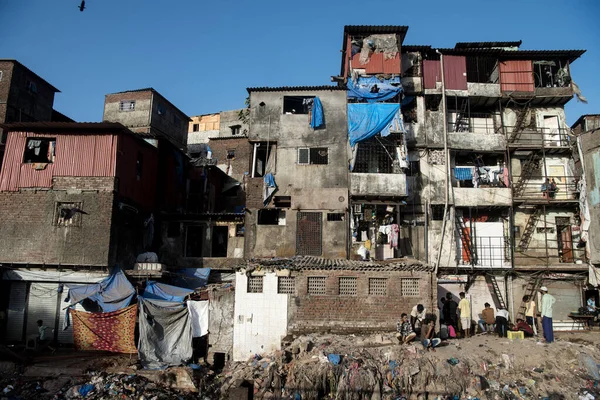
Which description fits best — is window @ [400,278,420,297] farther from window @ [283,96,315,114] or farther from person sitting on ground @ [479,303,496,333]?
window @ [283,96,315,114]

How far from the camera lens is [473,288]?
25047 mm

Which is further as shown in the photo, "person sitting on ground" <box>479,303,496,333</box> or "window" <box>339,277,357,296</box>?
"person sitting on ground" <box>479,303,496,333</box>

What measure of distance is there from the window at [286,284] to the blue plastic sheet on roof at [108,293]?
21.7 feet

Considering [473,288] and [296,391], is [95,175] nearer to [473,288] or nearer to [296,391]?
[296,391]

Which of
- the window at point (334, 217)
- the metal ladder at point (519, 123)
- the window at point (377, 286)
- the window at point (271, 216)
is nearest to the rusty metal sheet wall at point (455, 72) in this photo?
the metal ladder at point (519, 123)

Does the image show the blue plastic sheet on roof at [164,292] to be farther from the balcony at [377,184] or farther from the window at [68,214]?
the balcony at [377,184]

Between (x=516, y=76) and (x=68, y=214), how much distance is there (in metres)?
26.4

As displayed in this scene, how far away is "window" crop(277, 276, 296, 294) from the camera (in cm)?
2002

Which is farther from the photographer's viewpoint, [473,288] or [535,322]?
[473,288]

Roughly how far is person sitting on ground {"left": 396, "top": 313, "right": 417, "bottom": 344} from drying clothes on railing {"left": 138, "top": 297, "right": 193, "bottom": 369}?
862 cm

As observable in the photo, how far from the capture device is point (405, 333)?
17.8m

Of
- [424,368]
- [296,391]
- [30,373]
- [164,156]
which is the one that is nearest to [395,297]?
[424,368]

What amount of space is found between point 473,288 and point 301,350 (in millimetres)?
12044

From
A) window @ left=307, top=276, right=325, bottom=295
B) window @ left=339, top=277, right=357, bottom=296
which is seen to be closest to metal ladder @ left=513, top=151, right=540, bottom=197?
window @ left=339, top=277, right=357, bottom=296
